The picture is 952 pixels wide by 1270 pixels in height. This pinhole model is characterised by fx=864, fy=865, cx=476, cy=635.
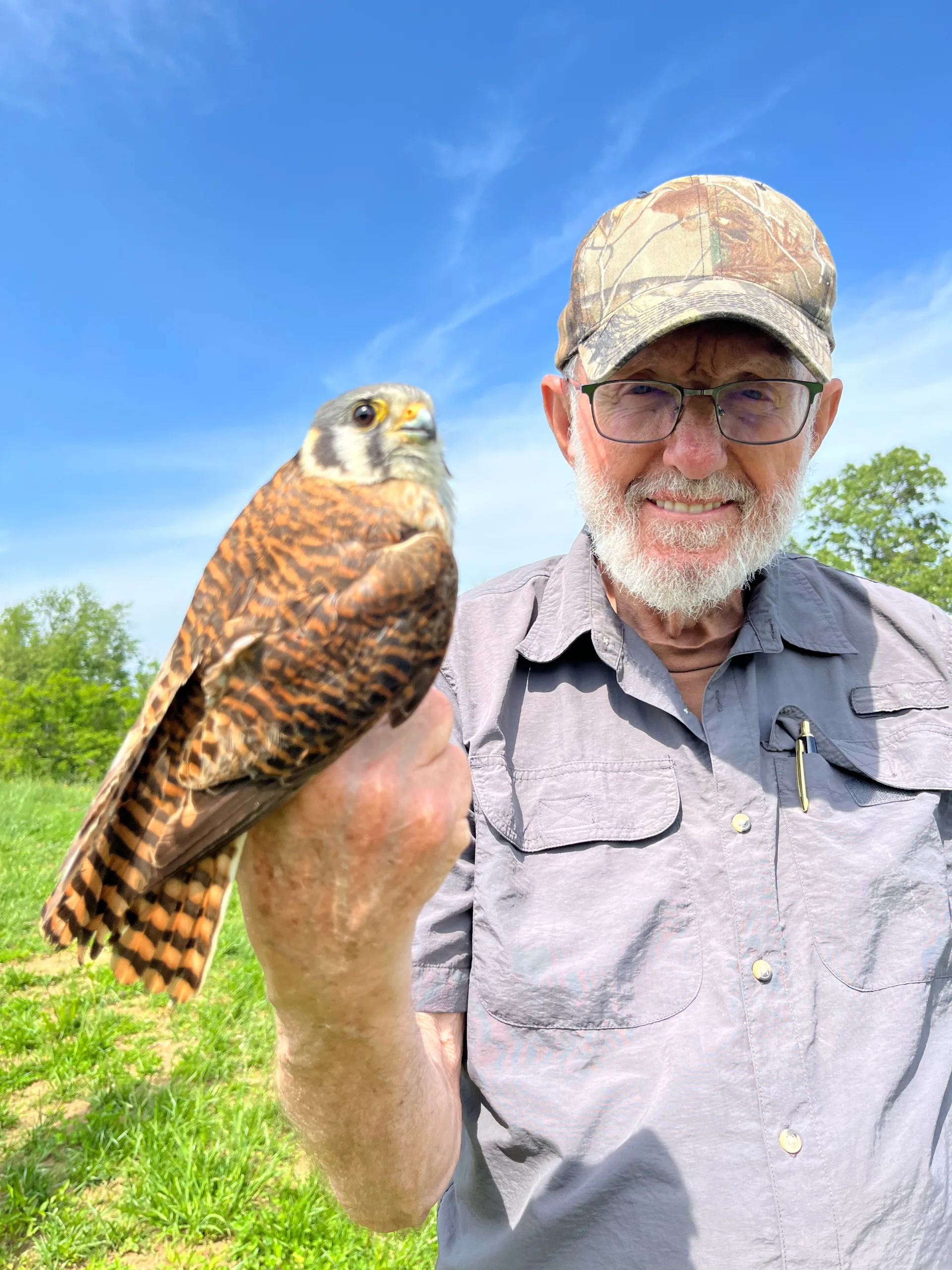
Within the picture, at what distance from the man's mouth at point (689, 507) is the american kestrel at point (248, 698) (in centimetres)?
133

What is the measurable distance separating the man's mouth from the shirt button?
1.98 meters

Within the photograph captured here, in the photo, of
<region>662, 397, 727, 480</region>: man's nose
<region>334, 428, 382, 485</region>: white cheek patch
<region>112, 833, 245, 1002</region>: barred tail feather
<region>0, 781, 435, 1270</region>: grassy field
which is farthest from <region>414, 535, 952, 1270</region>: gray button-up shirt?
<region>0, 781, 435, 1270</region>: grassy field

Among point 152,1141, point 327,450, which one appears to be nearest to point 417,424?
point 327,450

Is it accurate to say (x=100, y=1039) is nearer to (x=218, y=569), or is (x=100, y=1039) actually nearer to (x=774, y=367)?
(x=218, y=569)

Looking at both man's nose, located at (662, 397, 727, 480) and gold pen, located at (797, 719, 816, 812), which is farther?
man's nose, located at (662, 397, 727, 480)

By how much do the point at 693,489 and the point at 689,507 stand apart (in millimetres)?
73

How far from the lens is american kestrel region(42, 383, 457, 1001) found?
5.81 feet

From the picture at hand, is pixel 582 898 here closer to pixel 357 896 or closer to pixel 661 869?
pixel 661 869

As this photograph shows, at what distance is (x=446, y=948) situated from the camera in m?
2.52

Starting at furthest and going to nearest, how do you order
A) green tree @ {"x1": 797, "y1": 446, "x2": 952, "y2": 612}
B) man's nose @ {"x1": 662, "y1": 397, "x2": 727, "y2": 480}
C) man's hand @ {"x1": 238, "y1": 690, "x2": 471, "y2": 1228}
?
green tree @ {"x1": 797, "y1": 446, "x2": 952, "y2": 612}, man's nose @ {"x1": 662, "y1": 397, "x2": 727, "y2": 480}, man's hand @ {"x1": 238, "y1": 690, "x2": 471, "y2": 1228}

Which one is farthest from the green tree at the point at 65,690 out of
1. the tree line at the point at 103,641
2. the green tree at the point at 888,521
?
the green tree at the point at 888,521

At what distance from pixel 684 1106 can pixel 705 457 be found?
2.04 meters

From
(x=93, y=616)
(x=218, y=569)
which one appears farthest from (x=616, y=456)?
(x=93, y=616)

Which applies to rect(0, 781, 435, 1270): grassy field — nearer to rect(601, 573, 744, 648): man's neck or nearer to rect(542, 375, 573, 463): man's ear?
rect(601, 573, 744, 648): man's neck
